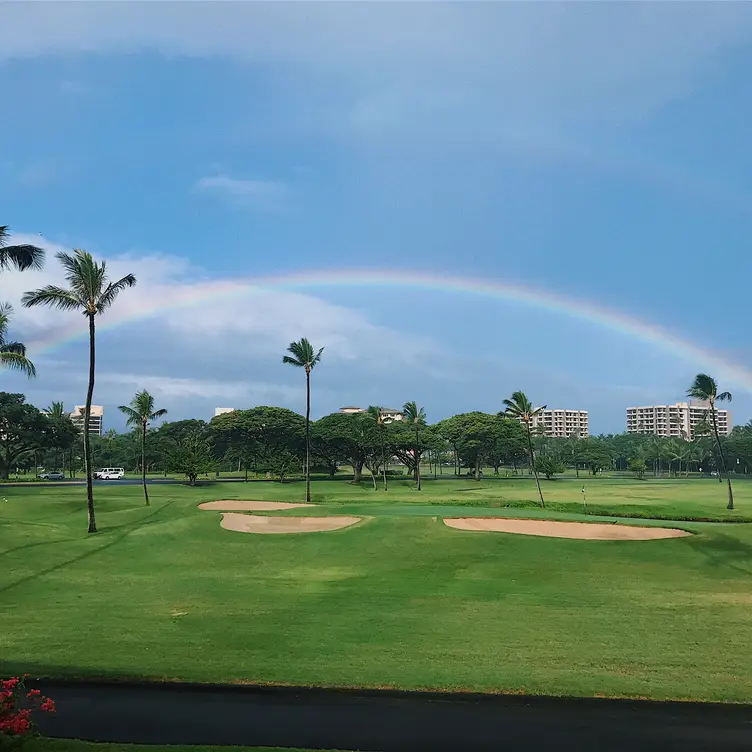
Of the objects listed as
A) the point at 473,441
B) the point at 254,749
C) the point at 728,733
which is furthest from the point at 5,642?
the point at 473,441

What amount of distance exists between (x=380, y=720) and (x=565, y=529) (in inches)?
868

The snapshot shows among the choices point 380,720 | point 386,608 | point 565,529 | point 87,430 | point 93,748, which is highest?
point 87,430

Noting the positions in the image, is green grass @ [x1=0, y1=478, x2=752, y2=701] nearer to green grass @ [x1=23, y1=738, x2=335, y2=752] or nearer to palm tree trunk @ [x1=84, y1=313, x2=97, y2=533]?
palm tree trunk @ [x1=84, y1=313, x2=97, y2=533]

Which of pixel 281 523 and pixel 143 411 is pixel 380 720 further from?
pixel 143 411

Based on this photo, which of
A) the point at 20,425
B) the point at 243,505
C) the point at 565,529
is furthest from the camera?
the point at 20,425

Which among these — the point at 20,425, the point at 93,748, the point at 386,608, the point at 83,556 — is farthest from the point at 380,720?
the point at 20,425

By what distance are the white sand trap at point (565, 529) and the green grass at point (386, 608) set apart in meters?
1.43

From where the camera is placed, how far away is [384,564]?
2461 cm

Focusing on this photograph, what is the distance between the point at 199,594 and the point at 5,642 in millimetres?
6093

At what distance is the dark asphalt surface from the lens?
9938mm

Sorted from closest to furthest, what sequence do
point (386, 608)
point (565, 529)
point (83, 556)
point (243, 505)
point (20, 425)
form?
point (386, 608), point (83, 556), point (565, 529), point (243, 505), point (20, 425)

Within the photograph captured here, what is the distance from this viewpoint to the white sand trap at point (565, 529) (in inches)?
1141

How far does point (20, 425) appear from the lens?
8631 cm

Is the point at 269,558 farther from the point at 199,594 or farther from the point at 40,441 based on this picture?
the point at 40,441
